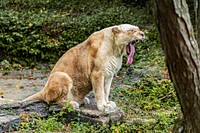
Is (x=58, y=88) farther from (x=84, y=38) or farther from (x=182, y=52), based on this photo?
(x=84, y=38)

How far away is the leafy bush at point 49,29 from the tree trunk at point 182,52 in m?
8.67

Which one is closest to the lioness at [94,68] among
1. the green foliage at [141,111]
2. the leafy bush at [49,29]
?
the green foliage at [141,111]

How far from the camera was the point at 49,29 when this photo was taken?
1279 cm

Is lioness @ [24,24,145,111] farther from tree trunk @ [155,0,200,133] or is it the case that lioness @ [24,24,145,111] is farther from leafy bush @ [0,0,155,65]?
leafy bush @ [0,0,155,65]

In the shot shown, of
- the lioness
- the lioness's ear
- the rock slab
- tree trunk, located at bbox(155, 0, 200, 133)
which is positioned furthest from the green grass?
tree trunk, located at bbox(155, 0, 200, 133)

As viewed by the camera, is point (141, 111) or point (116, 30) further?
point (141, 111)

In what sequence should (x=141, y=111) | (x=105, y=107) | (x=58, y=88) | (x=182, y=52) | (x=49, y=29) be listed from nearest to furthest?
(x=182, y=52) < (x=105, y=107) < (x=58, y=88) < (x=141, y=111) < (x=49, y=29)

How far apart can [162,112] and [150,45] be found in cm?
502

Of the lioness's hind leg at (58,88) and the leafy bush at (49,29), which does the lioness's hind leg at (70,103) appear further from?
the leafy bush at (49,29)

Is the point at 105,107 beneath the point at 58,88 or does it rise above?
beneath

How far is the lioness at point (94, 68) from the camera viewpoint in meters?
6.48

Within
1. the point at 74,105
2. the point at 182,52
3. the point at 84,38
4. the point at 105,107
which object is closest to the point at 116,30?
the point at 105,107

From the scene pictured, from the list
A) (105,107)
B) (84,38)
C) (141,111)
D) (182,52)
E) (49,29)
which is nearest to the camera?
(182,52)

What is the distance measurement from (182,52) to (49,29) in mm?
9596
